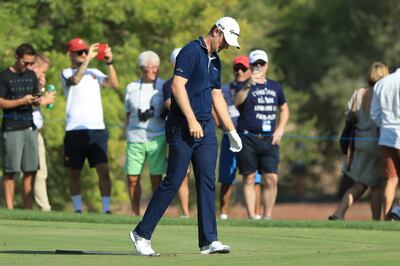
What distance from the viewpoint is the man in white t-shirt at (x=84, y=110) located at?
17.5 metres

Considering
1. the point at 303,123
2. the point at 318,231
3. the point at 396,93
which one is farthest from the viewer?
the point at 303,123

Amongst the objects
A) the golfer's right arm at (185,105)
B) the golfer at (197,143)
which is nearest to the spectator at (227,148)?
the golfer at (197,143)

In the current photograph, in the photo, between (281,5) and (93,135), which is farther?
(281,5)

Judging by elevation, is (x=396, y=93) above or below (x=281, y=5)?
below

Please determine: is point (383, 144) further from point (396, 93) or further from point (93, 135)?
point (93, 135)

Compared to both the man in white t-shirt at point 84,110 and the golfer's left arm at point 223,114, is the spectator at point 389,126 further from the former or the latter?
the golfer's left arm at point 223,114

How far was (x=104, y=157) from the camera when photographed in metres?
17.7

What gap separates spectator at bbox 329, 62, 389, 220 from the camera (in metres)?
17.5

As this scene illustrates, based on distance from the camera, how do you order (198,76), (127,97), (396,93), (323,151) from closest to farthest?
1. (198,76)
2. (396,93)
3. (127,97)
4. (323,151)

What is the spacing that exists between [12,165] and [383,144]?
5.15m

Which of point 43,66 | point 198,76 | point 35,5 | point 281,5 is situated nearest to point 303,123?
point 281,5

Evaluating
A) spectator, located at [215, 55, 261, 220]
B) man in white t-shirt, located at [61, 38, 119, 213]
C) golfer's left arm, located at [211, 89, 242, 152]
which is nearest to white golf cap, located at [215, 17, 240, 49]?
golfer's left arm, located at [211, 89, 242, 152]

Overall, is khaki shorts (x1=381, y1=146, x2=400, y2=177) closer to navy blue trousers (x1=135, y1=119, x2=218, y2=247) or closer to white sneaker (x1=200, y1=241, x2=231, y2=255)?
navy blue trousers (x1=135, y1=119, x2=218, y2=247)

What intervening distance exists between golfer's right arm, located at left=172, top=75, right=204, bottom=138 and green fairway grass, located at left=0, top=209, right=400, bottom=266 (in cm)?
111
